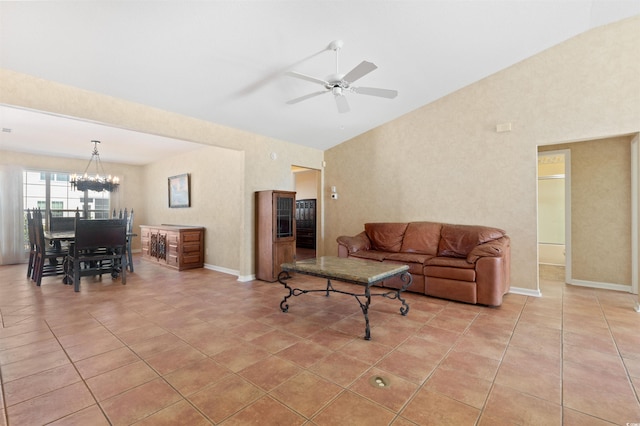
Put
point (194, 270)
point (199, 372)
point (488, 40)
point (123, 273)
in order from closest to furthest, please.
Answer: point (199, 372), point (488, 40), point (123, 273), point (194, 270)

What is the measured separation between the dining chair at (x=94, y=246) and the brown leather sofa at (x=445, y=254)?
12.0 feet

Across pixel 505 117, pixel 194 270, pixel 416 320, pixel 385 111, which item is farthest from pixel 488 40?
pixel 194 270

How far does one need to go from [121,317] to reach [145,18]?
9.92 ft

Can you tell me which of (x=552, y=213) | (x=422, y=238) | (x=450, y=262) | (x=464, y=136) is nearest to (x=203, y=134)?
(x=422, y=238)

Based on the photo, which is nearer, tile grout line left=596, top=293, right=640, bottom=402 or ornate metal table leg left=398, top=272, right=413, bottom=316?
tile grout line left=596, top=293, right=640, bottom=402

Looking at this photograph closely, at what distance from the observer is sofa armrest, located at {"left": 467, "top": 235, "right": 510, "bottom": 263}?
353 centimetres

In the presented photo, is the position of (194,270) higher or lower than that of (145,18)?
lower

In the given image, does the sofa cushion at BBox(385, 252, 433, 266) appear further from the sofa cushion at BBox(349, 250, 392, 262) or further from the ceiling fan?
the ceiling fan

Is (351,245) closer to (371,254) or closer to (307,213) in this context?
(371,254)

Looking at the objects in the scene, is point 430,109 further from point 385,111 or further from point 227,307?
point 227,307

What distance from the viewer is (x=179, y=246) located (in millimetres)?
5793

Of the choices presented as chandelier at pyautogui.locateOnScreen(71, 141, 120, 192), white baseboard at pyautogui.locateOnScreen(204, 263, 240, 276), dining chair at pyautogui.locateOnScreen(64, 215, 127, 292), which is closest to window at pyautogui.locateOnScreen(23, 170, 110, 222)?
chandelier at pyautogui.locateOnScreen(71, 141, 120, 192)

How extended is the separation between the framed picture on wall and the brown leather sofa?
401 centimetres

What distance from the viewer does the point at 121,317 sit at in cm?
318
